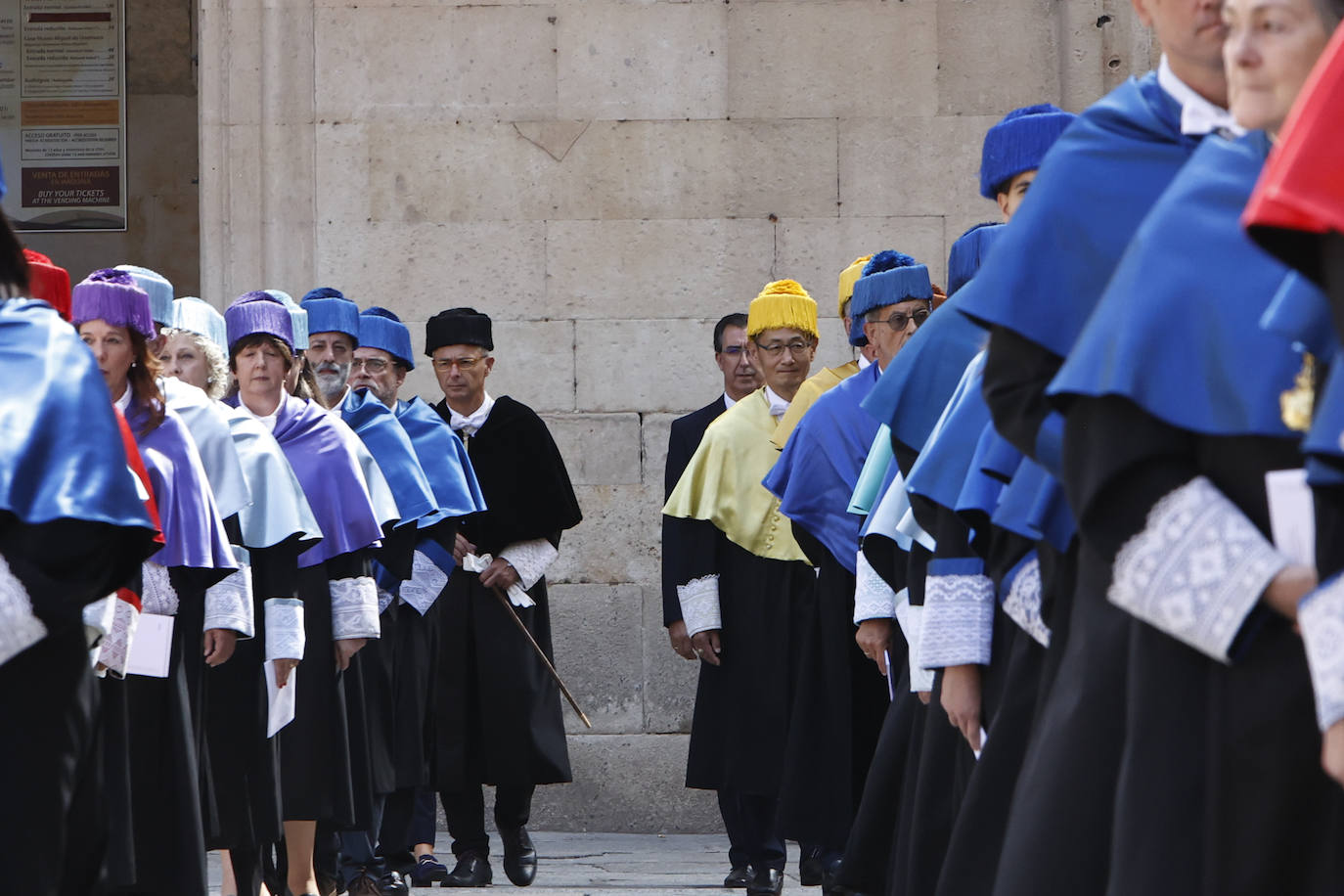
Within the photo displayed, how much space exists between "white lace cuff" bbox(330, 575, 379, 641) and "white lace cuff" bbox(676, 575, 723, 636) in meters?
1.37

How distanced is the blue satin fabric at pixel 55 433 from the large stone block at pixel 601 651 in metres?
6.59

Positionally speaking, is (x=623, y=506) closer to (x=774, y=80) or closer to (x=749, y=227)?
(x=749, y=227)

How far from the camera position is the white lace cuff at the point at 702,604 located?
8266mm

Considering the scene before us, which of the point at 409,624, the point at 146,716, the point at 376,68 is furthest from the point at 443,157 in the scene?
the point at 146,716

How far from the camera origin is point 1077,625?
2.78 metres

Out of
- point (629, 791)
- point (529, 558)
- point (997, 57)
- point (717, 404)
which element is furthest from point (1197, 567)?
point (997, 57)

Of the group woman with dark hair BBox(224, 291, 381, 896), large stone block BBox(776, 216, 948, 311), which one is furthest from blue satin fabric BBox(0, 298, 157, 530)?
large stone block BBox(776, 216, 948, 311)

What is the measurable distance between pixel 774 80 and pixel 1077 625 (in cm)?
749

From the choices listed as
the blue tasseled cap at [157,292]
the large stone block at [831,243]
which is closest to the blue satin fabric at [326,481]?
the blue tasseled cap at [157,292]

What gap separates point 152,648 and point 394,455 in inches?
107

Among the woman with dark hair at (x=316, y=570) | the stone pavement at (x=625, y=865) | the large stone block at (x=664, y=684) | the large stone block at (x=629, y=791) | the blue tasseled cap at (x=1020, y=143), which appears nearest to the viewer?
the blue tasseled cap at (x=1020, y=143)

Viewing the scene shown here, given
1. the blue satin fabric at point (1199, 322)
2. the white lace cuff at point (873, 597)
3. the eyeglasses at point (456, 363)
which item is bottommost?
the white lace cuff at point (873, 597)

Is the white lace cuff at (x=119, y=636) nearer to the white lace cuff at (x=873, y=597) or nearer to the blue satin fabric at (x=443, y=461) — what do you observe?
the white lace cuff at (x=873, y=597)

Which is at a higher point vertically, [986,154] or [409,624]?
[986,154]
